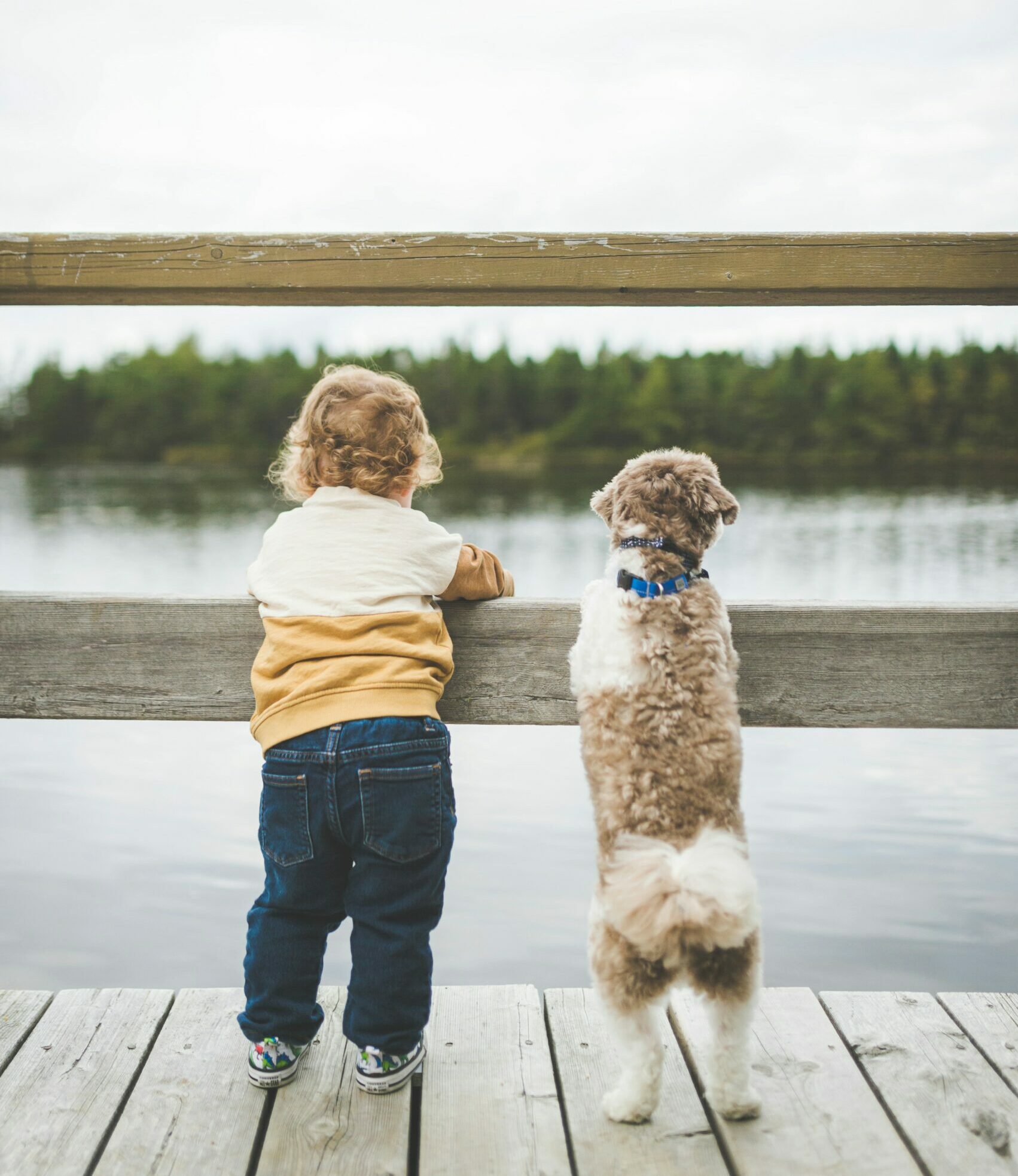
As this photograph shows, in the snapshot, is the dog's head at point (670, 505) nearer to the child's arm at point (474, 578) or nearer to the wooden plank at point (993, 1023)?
the child's arm at point (474, 578)

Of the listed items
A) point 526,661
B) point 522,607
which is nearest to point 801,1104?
point 526,661

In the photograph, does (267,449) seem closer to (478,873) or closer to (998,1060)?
(478,873)

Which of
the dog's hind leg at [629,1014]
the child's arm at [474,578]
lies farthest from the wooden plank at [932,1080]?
the child's arm at [474,578]

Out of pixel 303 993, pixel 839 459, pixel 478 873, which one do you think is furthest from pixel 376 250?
pixel 839 459

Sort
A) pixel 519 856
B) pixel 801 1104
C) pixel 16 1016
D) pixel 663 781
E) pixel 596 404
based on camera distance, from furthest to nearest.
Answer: pixel 596 404 → pixel 519 856 → pixel 16 1016 → pixel 801 1104 → pixel 663 781

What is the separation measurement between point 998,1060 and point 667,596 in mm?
1335

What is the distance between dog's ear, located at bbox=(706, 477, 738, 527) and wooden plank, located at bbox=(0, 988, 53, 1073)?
75.8 inches

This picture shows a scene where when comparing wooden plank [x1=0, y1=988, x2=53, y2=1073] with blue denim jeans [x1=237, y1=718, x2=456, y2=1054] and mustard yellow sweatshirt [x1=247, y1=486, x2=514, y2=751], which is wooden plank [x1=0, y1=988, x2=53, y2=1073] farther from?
mustard yellow sweatshirt [x1=247, y1=486, x2=514, y2=751]

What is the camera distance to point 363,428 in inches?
80.9

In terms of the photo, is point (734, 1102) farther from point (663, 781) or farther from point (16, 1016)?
point (16, 1016)

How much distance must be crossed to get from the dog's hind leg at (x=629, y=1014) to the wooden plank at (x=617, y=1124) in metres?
0.05

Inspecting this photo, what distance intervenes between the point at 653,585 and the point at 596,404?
16.2 meters

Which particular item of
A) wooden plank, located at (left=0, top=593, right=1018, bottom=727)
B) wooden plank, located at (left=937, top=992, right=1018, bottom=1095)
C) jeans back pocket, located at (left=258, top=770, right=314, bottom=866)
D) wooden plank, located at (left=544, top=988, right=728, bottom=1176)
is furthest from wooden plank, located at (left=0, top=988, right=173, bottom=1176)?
wooden plank, located at (left=937, top=992, right=1018, bottom=1095)

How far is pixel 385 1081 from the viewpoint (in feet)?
6.49
